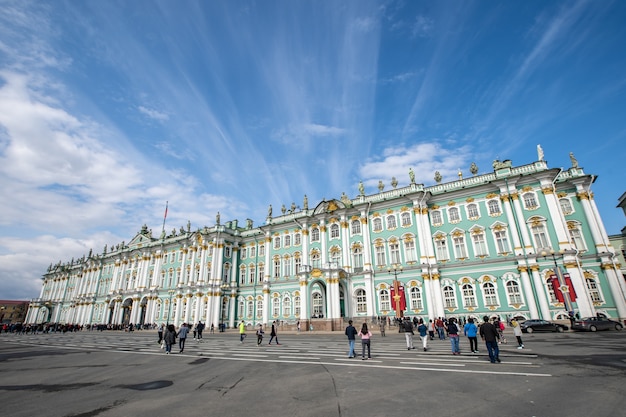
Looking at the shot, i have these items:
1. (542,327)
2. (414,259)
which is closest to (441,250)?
(414,259)

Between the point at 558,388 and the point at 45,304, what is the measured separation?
11296 cm

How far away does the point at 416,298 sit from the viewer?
35.7 metres

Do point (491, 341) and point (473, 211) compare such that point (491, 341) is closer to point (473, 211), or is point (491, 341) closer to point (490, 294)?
point (490, 294)

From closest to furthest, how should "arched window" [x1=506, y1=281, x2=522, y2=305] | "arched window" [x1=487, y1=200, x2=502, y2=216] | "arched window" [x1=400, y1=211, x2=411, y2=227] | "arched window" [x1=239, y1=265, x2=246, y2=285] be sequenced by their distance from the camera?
"arched window" [x1=506, y1=281, x2=522, y2=305] < "arched window" [x1=487, y1=200, x2=502, y2=216] < "arched window" [x1=400, y1=211, x2=411, y2=227] < "arched window" [x1=239, y1=265, x2=246, y2=285]

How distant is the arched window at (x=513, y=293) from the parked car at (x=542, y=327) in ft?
15.2

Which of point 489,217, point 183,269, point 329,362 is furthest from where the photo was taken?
point 183,269

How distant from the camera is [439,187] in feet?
126

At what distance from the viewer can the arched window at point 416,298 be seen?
116 ft

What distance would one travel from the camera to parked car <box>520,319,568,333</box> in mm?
25672

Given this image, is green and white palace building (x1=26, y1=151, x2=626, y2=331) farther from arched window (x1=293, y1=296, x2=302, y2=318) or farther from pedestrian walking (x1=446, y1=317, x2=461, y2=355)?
pedestrian walking (x1=446, y1=317, x2=461, y2=355)

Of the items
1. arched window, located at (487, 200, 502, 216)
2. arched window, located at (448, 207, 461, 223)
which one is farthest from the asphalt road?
arched window, located at (448, 207, 461, 223)

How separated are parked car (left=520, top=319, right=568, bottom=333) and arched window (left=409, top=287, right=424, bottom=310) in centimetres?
1056

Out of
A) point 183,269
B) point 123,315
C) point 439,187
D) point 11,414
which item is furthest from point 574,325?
point 123,315

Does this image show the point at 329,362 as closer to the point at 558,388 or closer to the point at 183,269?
the point at 558,388
